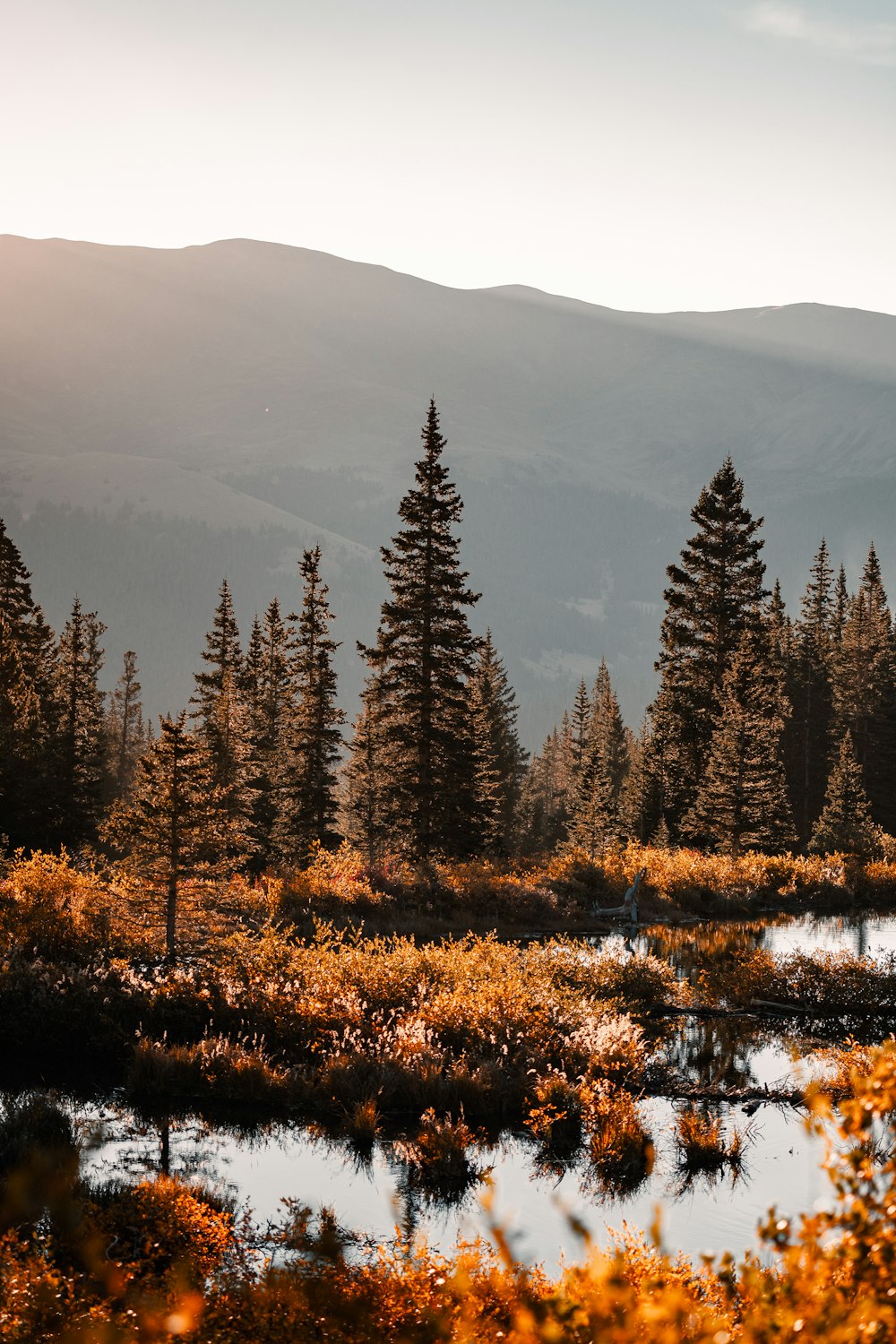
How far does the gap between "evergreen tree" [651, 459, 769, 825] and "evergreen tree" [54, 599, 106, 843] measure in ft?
91.9

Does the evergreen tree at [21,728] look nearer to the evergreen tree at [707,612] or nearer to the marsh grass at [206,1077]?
the marsh grass at [206,1077]

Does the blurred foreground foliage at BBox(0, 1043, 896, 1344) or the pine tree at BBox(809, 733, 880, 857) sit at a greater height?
the blurred foreground foliage at BBox(0, 1043, 896, 1344)

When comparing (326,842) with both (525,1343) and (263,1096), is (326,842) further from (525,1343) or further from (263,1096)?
(525,1343)

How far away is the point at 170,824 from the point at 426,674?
20.8 m

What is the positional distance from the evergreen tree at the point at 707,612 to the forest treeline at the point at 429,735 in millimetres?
103

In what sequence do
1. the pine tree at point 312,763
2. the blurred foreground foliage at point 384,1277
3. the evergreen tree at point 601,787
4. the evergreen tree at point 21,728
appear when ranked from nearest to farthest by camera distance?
1. the blurred foreground foliage at point 384,1277
2. the evergreen tree at point 21,728
3. the pine tree at point 312,763
4. the evergreen tree at point 601,787

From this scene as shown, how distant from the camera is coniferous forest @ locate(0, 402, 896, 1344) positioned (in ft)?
25.8

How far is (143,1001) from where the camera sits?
17.6 meters

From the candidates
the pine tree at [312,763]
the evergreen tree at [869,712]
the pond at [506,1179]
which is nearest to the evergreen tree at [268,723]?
the pine tree at [312,763]

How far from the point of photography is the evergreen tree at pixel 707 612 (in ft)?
170

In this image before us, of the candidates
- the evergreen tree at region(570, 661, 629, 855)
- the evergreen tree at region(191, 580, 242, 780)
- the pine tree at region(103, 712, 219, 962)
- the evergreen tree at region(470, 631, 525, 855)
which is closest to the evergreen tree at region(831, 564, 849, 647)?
the evergreen tree at region(570, 661, 629, 855)

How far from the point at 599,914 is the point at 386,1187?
79.9 feet

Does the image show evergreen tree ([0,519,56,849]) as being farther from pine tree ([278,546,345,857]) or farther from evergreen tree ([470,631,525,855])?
evergreen tree ([470,631,525,855])

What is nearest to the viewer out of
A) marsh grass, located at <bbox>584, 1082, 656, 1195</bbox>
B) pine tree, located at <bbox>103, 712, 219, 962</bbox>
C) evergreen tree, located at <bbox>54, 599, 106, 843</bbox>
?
Result: marsh grass, located at <bbox>584, 1082, 656, 1195</bbox>
